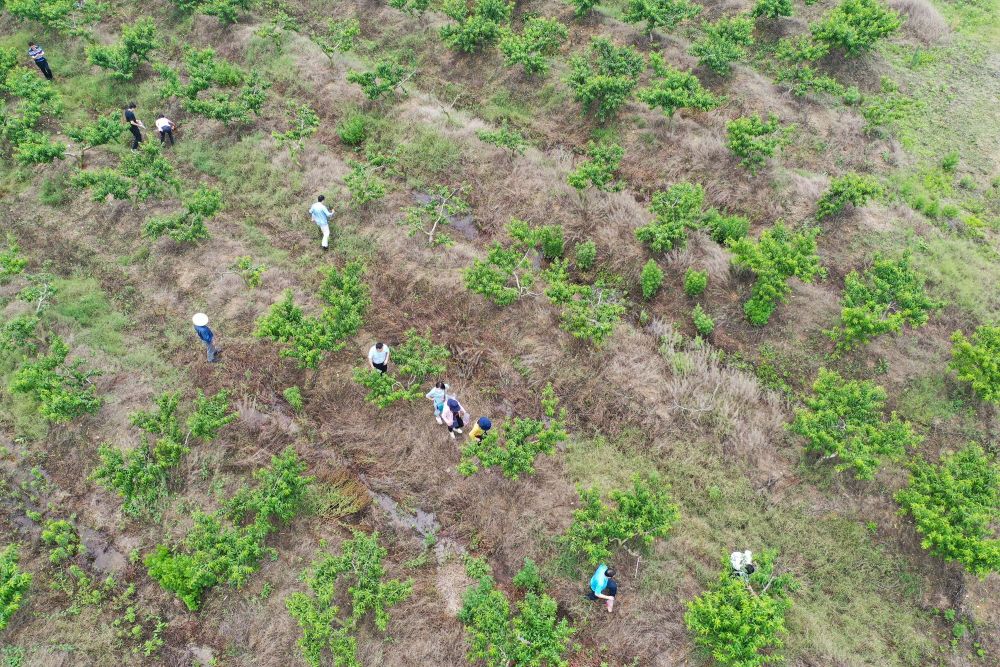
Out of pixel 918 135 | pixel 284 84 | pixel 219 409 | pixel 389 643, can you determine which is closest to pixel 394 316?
pixel 219 409

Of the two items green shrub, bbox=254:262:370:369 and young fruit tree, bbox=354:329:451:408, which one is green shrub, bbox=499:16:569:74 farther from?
young fruit tree, bbox=354:329:451:408

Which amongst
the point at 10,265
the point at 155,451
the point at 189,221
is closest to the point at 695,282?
the point at 155,451

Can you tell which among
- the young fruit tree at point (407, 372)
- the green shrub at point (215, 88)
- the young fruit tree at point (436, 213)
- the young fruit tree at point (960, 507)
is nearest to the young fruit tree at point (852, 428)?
the young fruit tree at point (960, 507)

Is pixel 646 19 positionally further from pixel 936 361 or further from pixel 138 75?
pixel 138 75

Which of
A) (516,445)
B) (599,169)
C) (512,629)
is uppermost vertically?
(599,169)

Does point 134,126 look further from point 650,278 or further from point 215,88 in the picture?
point 650,278

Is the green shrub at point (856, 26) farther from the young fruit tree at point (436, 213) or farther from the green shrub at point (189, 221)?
the green shrub at point (189, 221)
